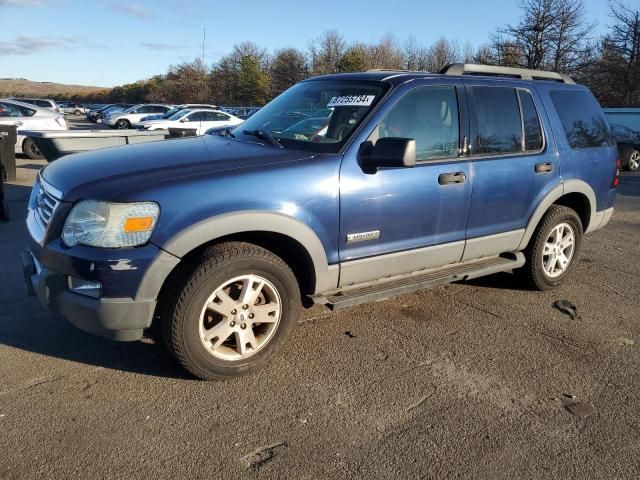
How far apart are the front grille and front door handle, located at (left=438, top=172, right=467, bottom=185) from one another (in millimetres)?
2512

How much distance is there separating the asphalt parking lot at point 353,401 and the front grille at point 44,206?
93 cm

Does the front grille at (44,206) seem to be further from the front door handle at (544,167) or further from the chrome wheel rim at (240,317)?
the front door handle at (544,167)

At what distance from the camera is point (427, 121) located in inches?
154

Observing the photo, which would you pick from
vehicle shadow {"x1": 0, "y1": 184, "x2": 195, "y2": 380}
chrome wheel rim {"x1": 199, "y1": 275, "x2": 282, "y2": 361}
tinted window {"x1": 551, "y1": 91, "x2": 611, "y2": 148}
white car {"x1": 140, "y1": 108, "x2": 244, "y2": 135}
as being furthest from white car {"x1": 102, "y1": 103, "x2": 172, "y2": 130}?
chrome wheel rim {"x1": 199, "y1": 275, "x2": 282, "y2": 361}

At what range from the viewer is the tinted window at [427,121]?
12.3 ft

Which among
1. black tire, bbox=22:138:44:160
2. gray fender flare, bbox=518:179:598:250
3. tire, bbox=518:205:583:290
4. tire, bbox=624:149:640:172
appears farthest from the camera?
tire, bbox=624:149:640:172

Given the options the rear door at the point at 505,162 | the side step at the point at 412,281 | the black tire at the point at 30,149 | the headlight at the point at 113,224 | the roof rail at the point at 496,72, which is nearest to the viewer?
the headlight at the point at 113,224

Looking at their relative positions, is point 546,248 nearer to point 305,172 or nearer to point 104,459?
point 305,172

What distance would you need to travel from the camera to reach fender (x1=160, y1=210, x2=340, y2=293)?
2949 mm

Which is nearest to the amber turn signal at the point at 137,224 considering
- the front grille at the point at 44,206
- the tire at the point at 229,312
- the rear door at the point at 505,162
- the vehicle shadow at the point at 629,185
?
the tire at the point at 229,312

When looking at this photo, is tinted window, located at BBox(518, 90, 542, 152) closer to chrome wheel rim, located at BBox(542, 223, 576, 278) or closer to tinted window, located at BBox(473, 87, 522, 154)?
tinted window, located at BBox(473, 87, 522, 154)

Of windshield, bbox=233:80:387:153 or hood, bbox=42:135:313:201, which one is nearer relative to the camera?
hood, bbox=42:135:313:201

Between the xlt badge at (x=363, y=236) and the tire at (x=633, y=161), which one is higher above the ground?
the tire at (x=633, y=161)

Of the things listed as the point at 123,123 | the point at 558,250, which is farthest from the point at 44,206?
the point at 123,123
